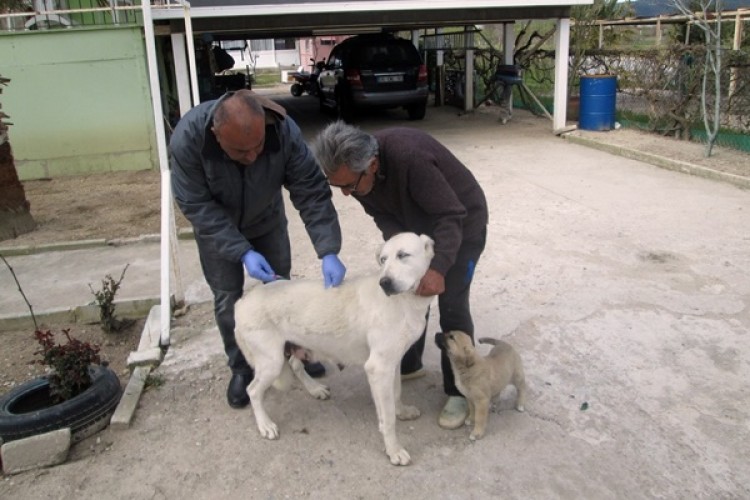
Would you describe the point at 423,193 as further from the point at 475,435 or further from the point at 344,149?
the point at 475,435

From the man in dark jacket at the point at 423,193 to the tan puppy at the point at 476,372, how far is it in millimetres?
147

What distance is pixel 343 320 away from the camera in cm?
297

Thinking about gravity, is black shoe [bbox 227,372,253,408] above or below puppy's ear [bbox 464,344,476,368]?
below

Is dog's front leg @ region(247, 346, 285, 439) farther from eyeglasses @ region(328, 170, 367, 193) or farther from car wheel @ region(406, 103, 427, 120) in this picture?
car wheel @ region(406, 103, 427, 120)

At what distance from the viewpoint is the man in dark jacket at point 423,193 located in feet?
8.91

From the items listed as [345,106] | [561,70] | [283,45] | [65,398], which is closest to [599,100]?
[561,70]

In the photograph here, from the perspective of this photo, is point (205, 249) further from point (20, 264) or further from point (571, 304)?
point (20, 264)

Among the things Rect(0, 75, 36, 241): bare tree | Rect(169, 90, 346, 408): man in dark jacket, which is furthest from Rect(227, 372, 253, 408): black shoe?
Rect(0, 75, 36, 241): bare tree

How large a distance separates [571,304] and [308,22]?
8.55 metres

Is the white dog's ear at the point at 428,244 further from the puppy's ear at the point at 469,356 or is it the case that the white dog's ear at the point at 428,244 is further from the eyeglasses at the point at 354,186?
the puppy's ear at the point at 469,356

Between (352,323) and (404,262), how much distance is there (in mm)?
469

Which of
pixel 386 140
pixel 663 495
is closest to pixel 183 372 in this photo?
Answer: pixel 386 140

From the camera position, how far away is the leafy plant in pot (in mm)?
3199

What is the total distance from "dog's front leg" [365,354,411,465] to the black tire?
1586 millimetres
